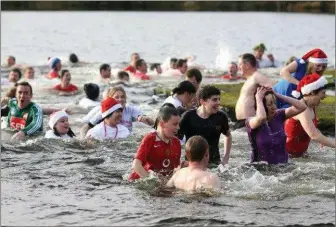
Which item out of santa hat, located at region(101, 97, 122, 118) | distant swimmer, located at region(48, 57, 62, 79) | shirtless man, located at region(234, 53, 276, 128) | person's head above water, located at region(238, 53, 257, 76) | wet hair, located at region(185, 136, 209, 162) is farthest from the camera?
distant swimmer, located at region(48, 57, 62, 79)

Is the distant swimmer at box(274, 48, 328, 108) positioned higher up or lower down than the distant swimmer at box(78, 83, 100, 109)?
higher up

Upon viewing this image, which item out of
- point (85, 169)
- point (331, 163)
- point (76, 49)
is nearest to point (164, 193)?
point (85, 169)

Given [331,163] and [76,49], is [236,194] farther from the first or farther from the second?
[76,49]

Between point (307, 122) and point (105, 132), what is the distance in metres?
3.85

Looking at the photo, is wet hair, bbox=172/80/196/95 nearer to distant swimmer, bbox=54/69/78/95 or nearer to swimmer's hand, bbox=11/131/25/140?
swimmer's hand, bbox=11/131/25/140

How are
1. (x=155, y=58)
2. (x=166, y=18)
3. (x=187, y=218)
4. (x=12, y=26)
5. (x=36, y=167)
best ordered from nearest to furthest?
(x=187, y=218) → (x=36, y=167) → (x=155, y=58) → (x=12, y=26) → (x=166, y=18)

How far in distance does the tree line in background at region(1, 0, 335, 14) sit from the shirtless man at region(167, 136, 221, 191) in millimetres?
57974

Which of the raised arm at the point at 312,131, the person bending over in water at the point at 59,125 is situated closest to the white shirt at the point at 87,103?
the person bending over in water at the point at 59,125

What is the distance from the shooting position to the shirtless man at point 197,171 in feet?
34.0

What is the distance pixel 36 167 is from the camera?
1323 centimetres

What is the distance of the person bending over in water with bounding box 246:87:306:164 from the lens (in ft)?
37.9

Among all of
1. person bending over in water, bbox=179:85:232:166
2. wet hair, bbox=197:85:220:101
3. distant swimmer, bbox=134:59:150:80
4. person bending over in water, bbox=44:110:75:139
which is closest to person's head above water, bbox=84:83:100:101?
person bending over in water, bbox=44:110:75:139

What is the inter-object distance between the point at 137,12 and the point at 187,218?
74116 millimetres

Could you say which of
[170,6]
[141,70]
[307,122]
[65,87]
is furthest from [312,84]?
[170,6]
